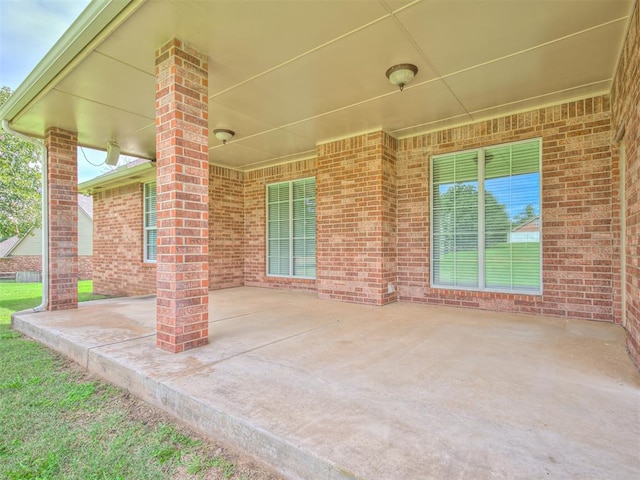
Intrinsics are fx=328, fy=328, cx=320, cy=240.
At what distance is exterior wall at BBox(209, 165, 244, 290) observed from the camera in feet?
24.6

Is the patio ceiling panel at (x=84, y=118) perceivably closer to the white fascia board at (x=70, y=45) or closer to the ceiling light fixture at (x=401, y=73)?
the white fascia board at (x=70, y=45)

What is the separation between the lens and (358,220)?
5.61 metres

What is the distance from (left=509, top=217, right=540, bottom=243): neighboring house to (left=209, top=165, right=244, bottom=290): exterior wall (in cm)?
579

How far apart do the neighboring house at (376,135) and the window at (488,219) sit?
0.08 feet

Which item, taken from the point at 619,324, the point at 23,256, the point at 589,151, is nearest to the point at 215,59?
the point at 589,151

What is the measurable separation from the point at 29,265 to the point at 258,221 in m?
16.3

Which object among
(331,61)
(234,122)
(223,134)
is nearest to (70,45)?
(234,122)

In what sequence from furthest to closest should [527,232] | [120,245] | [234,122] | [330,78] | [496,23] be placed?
[120,245], [234,122], [527,232], [330,78], [496,23]

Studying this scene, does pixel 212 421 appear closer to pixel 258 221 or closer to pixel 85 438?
pixel 85 438

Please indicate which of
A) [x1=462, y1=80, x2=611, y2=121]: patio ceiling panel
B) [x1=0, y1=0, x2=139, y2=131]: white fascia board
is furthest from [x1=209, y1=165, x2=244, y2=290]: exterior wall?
[x1=462, y1=80, x2=611, y2=121]: patio ceiling panel

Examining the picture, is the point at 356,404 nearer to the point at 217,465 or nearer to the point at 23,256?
the point at 217,465

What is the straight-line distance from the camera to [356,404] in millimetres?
2043

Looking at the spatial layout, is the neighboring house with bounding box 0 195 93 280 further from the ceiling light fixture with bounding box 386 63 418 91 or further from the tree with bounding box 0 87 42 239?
the ceiling light fixture with bounding box 386 63 418 91

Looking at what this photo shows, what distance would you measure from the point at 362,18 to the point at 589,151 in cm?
348
